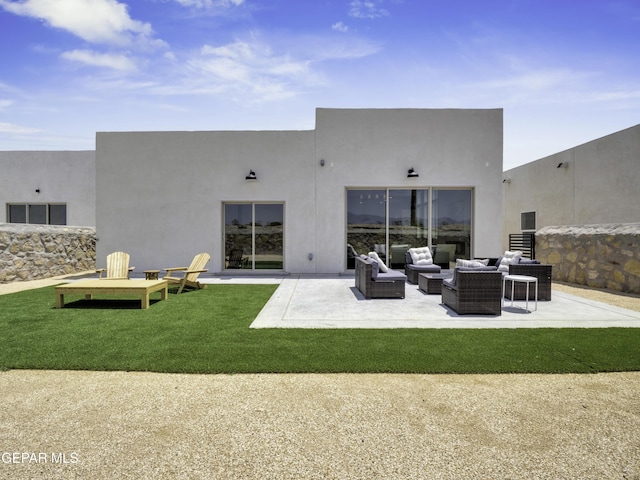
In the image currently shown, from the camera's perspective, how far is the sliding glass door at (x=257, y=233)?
10930mm

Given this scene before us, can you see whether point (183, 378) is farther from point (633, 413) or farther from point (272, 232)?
point (272, 232)

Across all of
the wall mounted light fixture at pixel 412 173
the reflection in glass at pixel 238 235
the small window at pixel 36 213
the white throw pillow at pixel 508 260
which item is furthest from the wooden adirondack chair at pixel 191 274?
the small window at pixel 36 213

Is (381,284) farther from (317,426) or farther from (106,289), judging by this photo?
(106,289)

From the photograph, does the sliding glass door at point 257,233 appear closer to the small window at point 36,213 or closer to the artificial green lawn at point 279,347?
the artificial green lawn at point 279,347

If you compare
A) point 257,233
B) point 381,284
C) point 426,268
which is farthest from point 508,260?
point 257,233

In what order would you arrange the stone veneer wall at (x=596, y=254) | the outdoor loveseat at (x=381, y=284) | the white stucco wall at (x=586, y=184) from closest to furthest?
the outdoor loveseat at (x=381, y=284) → the stone veneer wall at (x=596, y=254) → the white stucco wall at (x=586, y=184)

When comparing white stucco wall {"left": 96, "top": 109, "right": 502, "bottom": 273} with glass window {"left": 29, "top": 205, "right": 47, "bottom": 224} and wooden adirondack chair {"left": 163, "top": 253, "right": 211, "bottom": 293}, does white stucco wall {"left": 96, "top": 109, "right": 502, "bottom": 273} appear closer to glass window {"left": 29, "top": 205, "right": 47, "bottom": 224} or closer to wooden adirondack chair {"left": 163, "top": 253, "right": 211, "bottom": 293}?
wooden adirondack chair {"left": 163, "top": 253, "right": 211, "bottom": 293}

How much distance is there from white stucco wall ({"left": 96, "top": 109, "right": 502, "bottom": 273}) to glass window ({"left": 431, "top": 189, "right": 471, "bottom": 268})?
261mm

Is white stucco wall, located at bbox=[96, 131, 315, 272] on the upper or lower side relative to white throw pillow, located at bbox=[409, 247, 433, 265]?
upper

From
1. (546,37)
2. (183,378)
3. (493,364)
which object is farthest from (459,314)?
(546,37)

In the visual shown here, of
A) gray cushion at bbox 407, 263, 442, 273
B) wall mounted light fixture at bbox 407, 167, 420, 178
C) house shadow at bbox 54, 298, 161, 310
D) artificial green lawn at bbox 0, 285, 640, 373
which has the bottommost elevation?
house shadow at bbox 54, 298, 161, 310

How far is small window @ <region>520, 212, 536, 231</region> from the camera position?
16.2 meters

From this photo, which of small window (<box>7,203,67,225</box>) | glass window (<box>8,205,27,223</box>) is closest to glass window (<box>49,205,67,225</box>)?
small window (<box>7,203,67,225</box>)

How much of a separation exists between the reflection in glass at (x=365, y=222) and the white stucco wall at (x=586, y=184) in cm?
825
